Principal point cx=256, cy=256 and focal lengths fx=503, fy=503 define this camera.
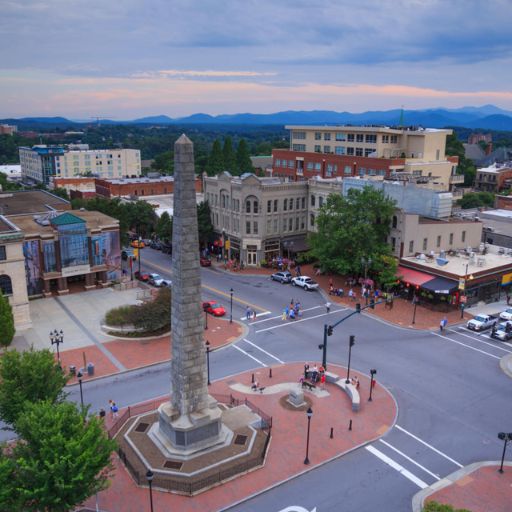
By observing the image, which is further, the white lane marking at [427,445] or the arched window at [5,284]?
the arched window at [5,284]

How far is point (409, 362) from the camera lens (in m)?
35.5

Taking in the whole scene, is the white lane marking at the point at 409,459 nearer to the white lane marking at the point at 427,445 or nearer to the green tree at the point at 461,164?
the white lane marking at the point at 427,445

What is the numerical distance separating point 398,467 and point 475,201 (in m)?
81.8

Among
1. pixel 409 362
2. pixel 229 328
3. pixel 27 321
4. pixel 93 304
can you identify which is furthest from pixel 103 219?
pixel 409 362

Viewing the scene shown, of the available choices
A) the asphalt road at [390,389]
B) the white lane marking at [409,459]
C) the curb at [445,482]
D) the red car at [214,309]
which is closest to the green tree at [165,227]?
the asphalt road at [390,389]

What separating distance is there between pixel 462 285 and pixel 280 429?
2501cm

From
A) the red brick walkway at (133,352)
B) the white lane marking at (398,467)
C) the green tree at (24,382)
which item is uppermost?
the green tree at (24,382)

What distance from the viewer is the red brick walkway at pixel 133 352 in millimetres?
34969

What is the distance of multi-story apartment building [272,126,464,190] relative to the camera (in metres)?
71.4

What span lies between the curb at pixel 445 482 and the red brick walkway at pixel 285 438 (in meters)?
4.22

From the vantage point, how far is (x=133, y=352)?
3725 centimetres

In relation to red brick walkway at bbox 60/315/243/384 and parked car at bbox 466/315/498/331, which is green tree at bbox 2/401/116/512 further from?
parked car at bbox 466/315/498/331

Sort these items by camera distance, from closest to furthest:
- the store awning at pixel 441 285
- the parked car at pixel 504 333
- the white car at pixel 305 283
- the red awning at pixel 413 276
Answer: the parked car at pixel 504 333
the store awning at pixel 441 285
the red awning at pixel 413 276
the white car at pixel 305 283

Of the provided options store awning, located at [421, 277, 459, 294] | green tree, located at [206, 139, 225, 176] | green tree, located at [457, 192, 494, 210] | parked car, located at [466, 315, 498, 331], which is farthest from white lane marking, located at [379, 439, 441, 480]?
green tree, located at [206, 139, 225, 176]
